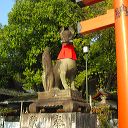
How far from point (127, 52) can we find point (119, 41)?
0.30 meters

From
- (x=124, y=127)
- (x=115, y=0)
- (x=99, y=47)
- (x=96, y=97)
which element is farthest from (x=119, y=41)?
(x=96, y=97)

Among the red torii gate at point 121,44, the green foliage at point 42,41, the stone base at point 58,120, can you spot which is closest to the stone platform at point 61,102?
the stone base at point 58,120

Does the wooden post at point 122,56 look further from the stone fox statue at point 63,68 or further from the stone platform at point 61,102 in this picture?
the stone fox statue at point 63,68

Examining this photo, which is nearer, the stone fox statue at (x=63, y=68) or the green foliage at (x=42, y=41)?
the stone fox statue at (x=63, y=68)

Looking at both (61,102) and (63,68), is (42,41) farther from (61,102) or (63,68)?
(61,102)

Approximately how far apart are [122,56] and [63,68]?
60.3 inches

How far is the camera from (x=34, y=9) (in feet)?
72.0

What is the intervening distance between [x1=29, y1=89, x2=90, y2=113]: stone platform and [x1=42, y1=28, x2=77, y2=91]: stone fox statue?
0.21m

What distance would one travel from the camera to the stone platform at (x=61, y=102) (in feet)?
21.6

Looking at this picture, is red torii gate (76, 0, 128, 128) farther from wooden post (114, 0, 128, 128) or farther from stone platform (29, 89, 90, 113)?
stone platform (29, 89, 90, 113)

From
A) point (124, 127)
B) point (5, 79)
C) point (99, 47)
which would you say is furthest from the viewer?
point (5, 79)

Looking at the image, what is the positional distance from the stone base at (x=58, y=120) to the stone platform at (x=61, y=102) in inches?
5.7

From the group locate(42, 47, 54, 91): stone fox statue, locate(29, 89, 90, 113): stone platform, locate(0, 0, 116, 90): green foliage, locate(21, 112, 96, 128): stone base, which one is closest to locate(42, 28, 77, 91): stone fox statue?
locate(42, 47, 54, 91): stone fox statue

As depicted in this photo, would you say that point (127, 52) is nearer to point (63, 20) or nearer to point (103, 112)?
point (103, 112)
